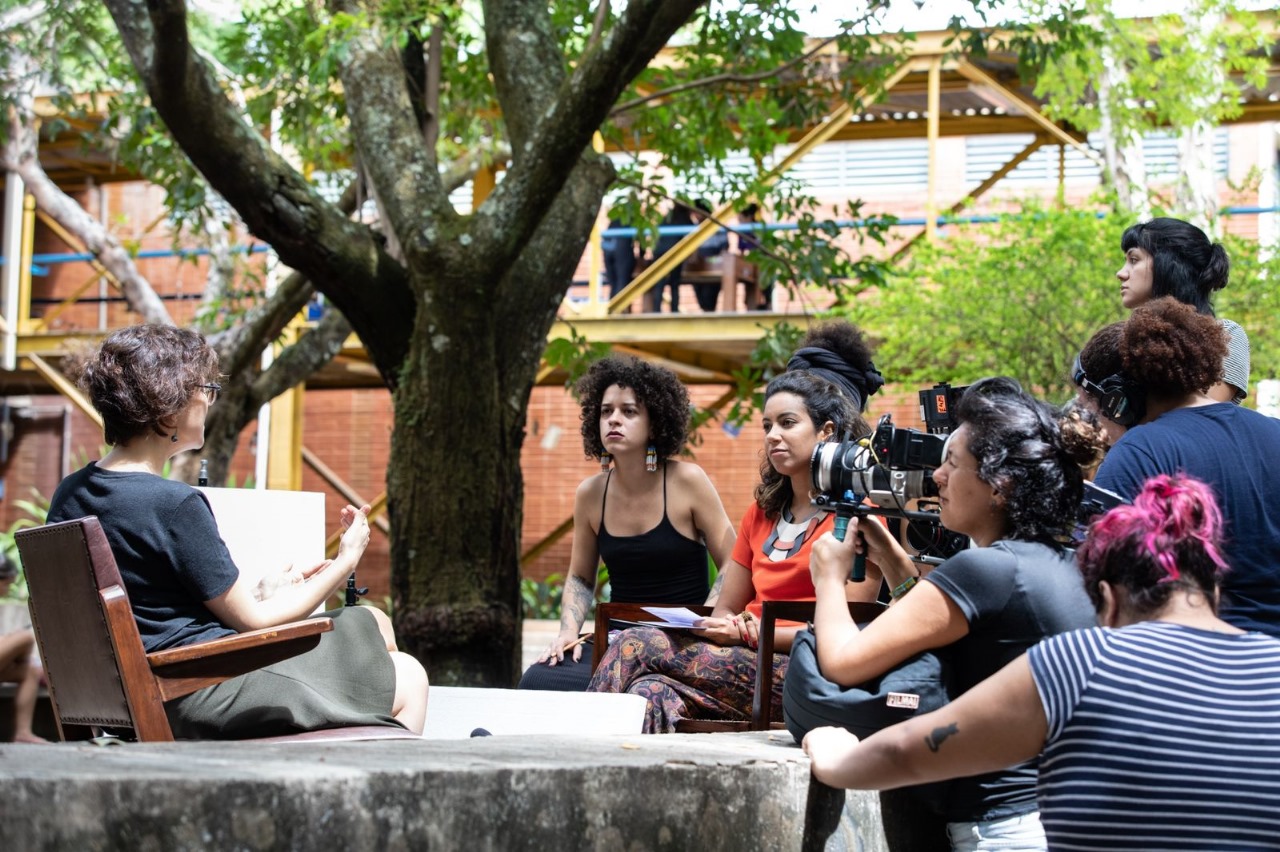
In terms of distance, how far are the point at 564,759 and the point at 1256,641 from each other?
3.83 ft

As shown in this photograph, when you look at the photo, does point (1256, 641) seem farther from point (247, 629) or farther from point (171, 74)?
point (171, 74)

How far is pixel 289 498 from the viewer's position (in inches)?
168

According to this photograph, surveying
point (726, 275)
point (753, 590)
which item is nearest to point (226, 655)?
point (753, 590)

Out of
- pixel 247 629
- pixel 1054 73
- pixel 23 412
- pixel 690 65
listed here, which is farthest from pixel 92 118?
pixel 247 629

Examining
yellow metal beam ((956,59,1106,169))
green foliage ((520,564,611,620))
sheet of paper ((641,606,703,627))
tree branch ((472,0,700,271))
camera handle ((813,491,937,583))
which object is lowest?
green foliage ((520,564,611,620))

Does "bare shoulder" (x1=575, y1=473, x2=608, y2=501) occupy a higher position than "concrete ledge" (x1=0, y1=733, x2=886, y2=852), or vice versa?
"bare shoulder" (x1=575, y1=473, x2=608, y2=501)

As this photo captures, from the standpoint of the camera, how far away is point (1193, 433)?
326 centimetres

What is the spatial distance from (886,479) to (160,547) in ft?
5.30

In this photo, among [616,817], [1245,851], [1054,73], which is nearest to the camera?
[1245,851]

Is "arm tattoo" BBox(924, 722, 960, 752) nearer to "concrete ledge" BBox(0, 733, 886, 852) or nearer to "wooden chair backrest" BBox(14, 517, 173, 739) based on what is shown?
"concrete ledge" BBox(0, 733, 886, 852)

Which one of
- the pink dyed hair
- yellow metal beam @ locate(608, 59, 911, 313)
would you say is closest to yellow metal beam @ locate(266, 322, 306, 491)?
yellow metal beam @ locate(608, 59, 911, 313)

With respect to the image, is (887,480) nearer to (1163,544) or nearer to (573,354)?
(1163,544)

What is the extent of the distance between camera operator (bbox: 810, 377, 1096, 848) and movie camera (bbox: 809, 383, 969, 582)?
0.60 feet

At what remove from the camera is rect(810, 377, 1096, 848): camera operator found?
108 inches
